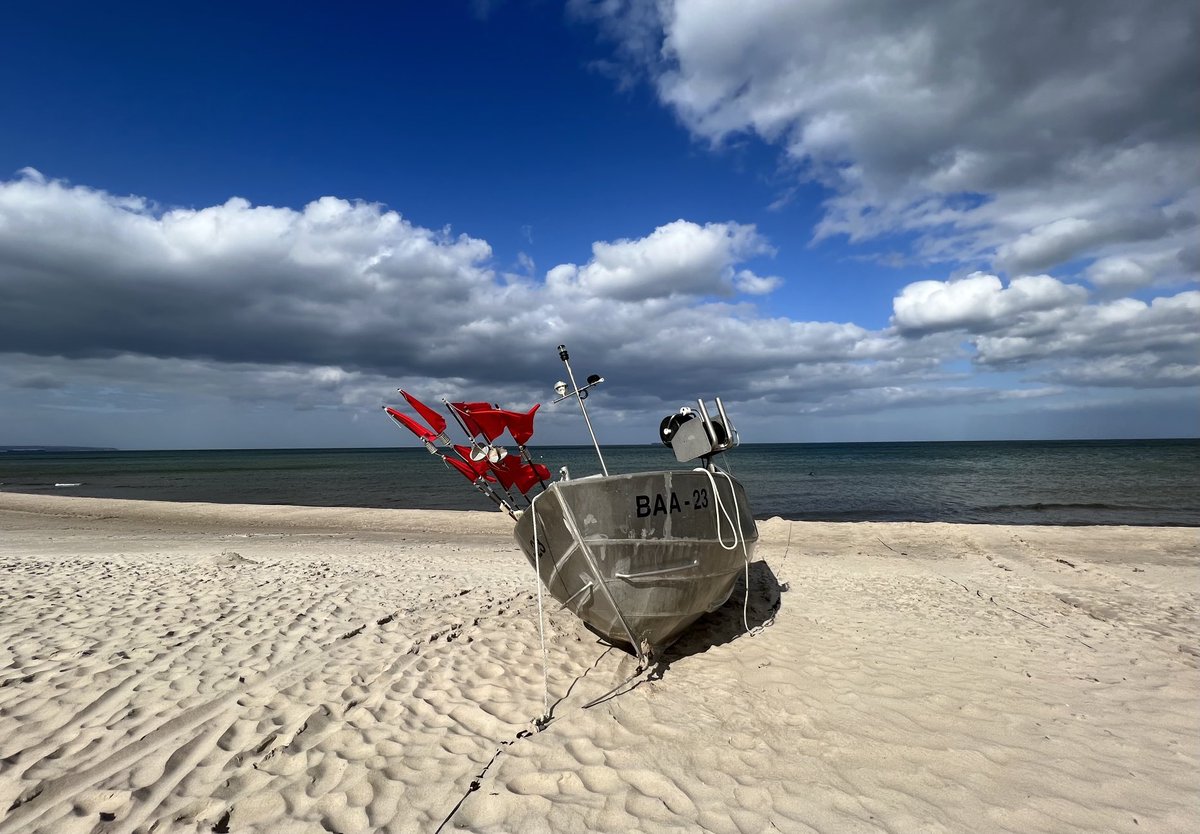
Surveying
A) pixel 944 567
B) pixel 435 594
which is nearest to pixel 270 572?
pixel 435 594

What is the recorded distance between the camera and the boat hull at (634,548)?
5.45 m

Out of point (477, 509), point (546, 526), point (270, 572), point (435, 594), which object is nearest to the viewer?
point (546, 526)

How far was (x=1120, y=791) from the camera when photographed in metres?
3.94

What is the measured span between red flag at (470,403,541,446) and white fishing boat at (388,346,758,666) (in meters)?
0.01

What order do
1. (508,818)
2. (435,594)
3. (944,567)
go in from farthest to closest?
1. (944,567)
2. (435,594)
3. (508,818)

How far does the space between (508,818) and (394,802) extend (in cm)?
81

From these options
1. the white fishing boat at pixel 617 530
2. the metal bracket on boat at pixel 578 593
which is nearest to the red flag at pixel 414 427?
the white fishing boat at pixel 617 530

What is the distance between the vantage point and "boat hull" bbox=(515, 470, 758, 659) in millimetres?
5445

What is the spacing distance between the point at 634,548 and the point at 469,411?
2320 millimetres

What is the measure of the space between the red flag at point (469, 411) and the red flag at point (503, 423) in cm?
5

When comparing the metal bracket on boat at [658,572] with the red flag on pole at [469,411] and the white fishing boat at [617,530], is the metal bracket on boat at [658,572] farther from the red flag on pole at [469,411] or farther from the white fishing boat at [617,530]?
the red flag on pole at [469,411]

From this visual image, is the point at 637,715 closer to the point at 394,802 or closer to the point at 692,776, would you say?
the point at 692,776

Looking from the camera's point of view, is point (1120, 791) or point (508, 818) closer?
point (508, 818)

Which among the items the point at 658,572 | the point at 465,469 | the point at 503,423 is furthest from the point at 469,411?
the point at 658,572
